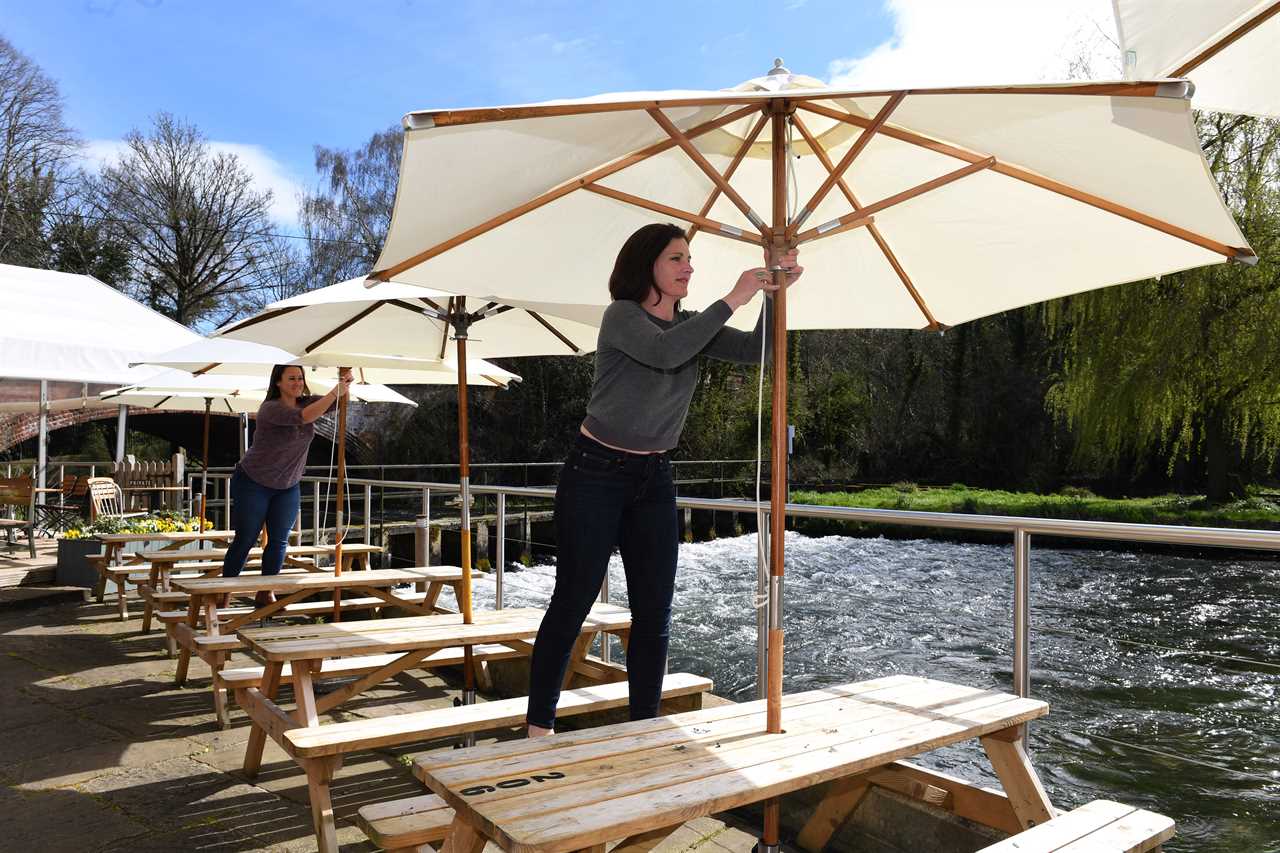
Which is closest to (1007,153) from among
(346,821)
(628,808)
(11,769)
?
(628,808)

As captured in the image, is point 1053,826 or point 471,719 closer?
point 1053,826

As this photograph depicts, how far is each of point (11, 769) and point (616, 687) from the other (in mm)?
2343

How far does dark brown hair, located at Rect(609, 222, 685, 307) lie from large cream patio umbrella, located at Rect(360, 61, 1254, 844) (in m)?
0.09

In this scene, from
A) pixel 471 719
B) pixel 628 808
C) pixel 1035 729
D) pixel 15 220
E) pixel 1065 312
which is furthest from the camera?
pixel 15 220

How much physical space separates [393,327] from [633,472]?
8.35ft

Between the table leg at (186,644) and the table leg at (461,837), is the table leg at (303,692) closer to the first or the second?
the table leg at (186,644)

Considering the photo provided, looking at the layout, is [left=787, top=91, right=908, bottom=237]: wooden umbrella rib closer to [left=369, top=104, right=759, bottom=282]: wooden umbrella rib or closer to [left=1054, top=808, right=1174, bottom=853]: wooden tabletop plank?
[left=369, top=104, right=759, bottom=282]: wooden umbrella rib

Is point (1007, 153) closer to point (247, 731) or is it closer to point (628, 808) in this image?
point (628, 808)

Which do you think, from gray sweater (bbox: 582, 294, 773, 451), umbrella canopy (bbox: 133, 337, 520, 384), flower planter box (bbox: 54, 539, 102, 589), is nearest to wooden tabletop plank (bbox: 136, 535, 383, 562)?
umbrella canopy (bbox: 133, 337, 520, 384)

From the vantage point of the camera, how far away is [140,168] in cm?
2891

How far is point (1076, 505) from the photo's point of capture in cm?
1836

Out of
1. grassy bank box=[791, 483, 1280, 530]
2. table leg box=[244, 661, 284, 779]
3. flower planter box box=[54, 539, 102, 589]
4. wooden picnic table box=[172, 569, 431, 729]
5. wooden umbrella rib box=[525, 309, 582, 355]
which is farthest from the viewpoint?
grassy bank box=[791, 483, 1280, 530]

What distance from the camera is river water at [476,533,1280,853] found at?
21.2 ft

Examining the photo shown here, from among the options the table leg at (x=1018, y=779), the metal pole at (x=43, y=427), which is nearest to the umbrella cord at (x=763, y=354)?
the table leg at (x=1018, y=779)
